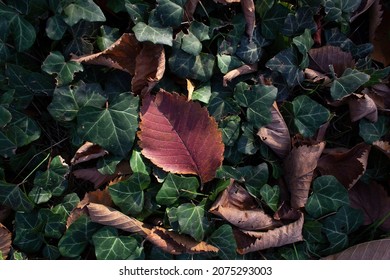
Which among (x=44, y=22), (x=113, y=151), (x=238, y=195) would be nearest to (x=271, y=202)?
(x=238, y=195)

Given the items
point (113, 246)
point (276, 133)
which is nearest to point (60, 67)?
point (113, 246)

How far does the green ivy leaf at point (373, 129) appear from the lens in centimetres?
151

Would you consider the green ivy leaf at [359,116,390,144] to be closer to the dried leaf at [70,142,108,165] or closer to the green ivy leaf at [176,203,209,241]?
the green ivy leaf at [176,203,209,241]

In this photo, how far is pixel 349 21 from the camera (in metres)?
1.51

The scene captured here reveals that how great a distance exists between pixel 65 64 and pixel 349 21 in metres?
0.83

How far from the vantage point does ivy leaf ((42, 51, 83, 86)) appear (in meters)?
1.43

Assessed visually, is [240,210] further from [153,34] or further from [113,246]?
[153,34]

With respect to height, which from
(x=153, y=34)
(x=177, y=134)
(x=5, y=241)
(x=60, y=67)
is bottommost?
(x=5, y=241)

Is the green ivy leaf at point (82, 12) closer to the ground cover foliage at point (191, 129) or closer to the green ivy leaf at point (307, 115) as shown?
the ground cover foliage at point (191, 129)

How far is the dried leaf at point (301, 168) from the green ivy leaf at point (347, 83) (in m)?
0.15

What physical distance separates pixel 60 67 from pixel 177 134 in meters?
0.38

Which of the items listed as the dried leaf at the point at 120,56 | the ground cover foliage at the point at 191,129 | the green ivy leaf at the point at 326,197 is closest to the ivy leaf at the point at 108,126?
the ground cover foliage at the point at 191,129

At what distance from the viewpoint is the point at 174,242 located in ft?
4.86
